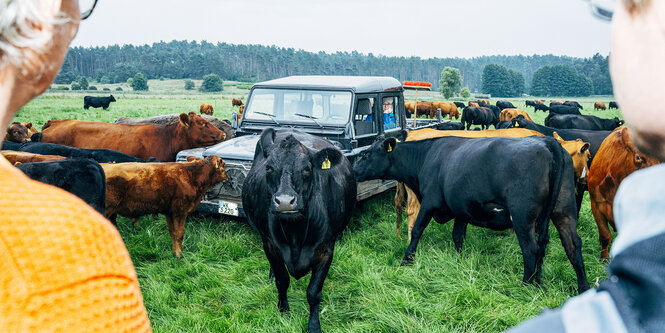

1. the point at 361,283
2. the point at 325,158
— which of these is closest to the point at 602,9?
the point at 325,158

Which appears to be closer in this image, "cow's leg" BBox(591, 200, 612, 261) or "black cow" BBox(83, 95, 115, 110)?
"cow's leg" BBox(591, 200, 612, 261)

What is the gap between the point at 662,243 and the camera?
0.46 metres

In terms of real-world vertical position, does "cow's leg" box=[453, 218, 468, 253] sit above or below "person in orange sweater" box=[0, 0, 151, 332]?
below

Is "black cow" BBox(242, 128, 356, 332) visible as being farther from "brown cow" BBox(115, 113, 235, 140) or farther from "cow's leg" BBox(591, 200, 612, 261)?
"brown cow" BBox(115, 113, 235, 140)

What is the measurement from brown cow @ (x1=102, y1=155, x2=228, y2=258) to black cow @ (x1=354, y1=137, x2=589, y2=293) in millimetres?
2815

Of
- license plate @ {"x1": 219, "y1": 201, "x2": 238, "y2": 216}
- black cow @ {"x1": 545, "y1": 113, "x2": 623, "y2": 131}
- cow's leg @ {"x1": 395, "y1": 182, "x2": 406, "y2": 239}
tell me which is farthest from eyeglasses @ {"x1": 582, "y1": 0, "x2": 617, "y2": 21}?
black cow @ {"x1": 545, "y1": 113, "x2": 623, "y2": 131}

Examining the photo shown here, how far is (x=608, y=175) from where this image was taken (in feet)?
19.2

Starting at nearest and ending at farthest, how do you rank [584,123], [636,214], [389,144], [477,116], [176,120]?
[636,214] < [389,144] < [176,120] < [584,123] < [477,116]

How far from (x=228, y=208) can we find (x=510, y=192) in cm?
361

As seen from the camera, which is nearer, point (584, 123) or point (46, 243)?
point (46, 243)

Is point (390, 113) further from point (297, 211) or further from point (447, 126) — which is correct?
point (297, 211)

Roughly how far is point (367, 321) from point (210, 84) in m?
90.3

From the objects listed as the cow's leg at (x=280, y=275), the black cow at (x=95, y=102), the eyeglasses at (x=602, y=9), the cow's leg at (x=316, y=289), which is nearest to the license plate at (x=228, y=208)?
the cow's leg at (x=280, y=275)

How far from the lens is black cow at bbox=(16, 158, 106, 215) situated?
4824 mm
